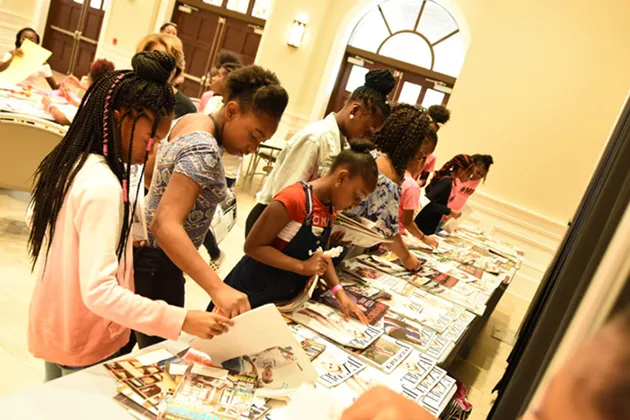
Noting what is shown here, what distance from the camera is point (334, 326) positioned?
5.65 ft

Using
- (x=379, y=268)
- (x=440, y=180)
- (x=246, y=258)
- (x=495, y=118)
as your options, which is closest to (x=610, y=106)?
(x=495, y=118)

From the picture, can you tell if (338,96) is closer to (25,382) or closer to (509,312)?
(509,312)

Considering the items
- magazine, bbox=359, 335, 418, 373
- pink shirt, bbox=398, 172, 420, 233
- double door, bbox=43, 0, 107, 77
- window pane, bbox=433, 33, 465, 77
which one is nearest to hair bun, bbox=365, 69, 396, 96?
pink shirt, bbox=398, 172, 420, 233

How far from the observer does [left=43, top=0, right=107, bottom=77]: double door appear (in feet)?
35.7

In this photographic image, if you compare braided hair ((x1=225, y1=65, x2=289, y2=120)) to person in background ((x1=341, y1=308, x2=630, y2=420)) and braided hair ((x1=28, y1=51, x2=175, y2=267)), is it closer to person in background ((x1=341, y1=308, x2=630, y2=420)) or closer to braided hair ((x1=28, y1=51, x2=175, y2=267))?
braided hair ((x1=28, y1=51, x2=175, y2=267))

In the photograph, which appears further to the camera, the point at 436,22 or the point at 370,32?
the point at 370,32

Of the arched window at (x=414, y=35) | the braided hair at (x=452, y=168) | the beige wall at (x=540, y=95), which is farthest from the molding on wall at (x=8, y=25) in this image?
the braided hair at (x=452, y=168)

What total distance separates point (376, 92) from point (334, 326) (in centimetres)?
116

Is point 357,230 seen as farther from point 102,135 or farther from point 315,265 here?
point 102,135

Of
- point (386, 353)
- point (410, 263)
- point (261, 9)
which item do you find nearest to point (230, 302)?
point (386, 353)

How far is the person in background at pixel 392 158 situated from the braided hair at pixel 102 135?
1231 millimetres

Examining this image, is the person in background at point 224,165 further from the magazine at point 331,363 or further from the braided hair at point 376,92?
the magazine at point 331,363

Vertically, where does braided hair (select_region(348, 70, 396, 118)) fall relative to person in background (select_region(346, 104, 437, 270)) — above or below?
above

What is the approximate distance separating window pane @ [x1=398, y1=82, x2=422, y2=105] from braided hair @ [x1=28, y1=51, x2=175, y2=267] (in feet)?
24.3
